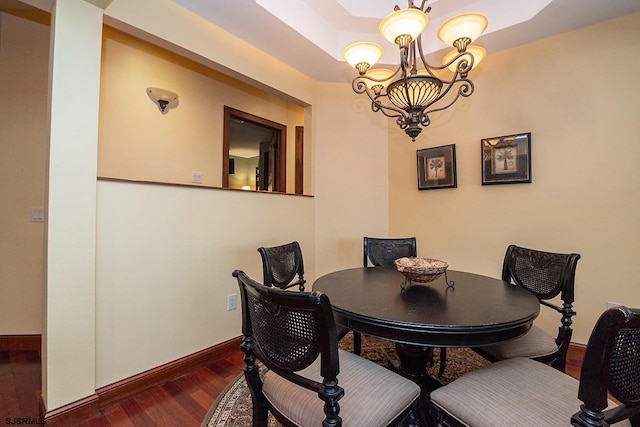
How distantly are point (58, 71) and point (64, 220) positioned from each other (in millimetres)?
746

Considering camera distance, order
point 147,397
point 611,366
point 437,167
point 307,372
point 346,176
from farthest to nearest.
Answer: point 346,176 → point 437,167 → point 147,397 → point 307,372 → point 611,366

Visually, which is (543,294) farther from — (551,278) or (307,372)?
(307,372)

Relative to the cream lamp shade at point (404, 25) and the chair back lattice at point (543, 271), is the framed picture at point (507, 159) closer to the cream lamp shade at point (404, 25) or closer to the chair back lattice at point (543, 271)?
the chair back lattice at point (543, 271)

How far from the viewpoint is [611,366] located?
2.39 feet

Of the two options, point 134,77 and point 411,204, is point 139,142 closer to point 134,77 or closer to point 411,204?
point 134,77

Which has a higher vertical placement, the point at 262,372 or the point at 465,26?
the point at 465,26

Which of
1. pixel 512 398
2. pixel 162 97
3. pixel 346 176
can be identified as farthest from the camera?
pixel 346 176

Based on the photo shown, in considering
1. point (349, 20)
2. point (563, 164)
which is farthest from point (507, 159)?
point (349, 20)

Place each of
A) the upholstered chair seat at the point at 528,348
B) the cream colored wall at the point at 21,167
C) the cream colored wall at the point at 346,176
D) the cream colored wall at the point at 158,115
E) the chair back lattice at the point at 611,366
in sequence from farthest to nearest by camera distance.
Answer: the cream colored wall at the point at 346,176
the cream colored wall at the point at 158,115
the cream colored wall at the point at 21,167
the upholstered chair seat at the point at 528,348
the chair back lattice at the point at 611,366

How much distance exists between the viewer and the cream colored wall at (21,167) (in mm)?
2166

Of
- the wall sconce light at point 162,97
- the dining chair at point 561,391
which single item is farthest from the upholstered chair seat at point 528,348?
the wall sconce light at point 162,97

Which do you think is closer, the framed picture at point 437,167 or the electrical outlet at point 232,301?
the electrical outlet at point 232,301

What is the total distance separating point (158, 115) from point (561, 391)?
334cm

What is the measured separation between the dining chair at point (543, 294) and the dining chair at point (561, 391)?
229 millimetres
